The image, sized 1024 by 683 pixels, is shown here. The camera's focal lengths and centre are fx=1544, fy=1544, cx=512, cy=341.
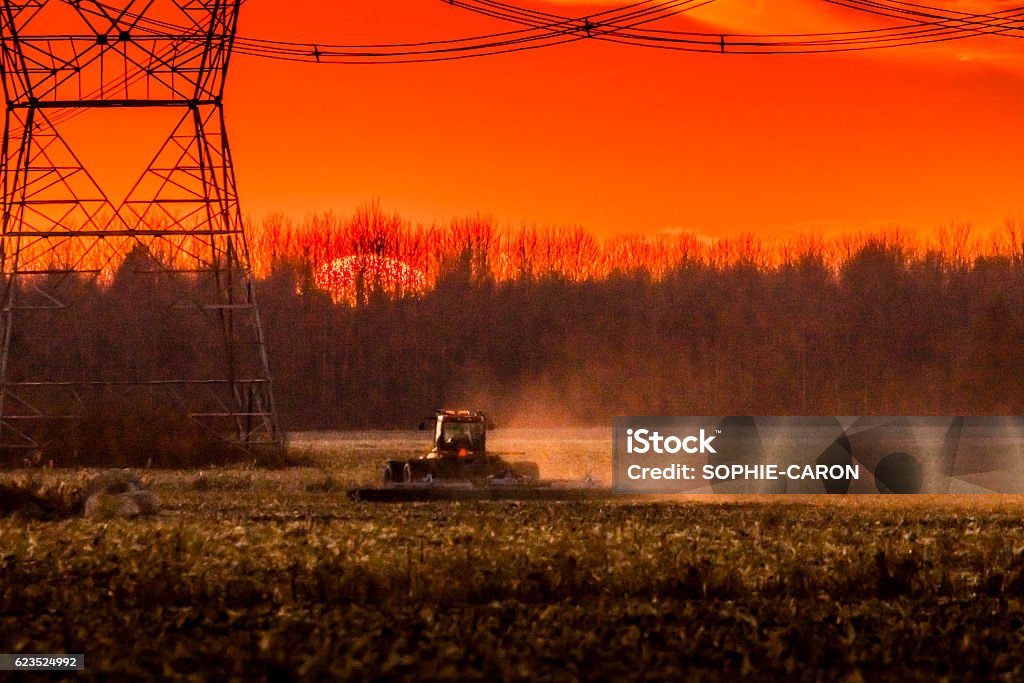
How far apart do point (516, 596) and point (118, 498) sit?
17149 mm

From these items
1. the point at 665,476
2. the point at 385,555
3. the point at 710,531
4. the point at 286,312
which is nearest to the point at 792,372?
the point at 286,312

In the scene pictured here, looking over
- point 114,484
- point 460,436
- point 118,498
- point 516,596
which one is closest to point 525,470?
point 460,436

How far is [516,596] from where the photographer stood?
64.6 feet

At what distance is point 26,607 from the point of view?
1870 centimetres

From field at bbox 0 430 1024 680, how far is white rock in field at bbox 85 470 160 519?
138cm

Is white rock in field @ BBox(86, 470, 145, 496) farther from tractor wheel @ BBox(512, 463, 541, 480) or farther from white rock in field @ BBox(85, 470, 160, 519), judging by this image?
tractor wheel @ BBox(512, 463, 541, 480)

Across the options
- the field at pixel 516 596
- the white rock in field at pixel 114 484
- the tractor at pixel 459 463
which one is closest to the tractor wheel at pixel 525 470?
the tractor at pixel 459 463

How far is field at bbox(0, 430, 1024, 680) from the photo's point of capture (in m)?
14.6

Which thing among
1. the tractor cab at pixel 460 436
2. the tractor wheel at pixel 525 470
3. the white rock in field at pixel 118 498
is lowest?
the white rock in field at pixel 118 498

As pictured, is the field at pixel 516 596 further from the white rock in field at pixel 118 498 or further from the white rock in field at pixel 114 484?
the white rock in field at pixel 114 484

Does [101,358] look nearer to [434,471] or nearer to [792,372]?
[792,372]

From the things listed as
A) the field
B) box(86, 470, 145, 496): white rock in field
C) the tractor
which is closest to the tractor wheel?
the tractor

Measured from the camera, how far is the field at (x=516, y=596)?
48.0 feet

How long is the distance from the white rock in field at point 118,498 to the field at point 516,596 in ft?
4.54
